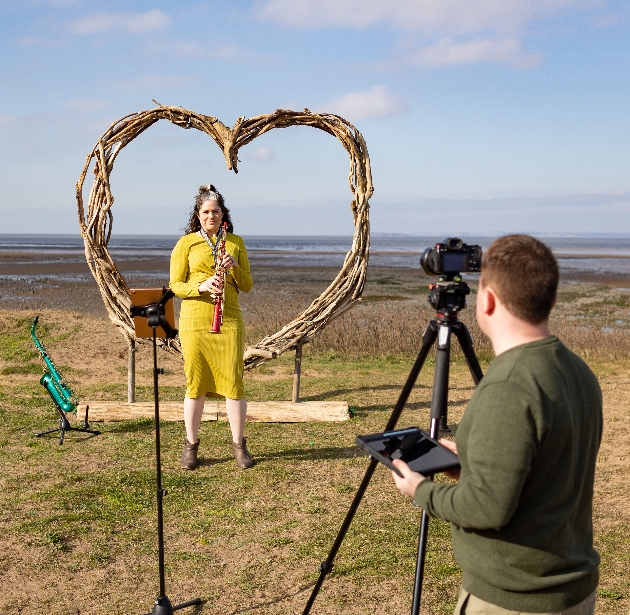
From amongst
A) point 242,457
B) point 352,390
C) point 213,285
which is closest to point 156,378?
point 213,285

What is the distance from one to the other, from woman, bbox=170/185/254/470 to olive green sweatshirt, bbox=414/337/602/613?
428 centimetres

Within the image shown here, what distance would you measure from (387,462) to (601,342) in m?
13.3

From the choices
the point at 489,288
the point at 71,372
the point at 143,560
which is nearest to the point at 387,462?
the point at 489,288

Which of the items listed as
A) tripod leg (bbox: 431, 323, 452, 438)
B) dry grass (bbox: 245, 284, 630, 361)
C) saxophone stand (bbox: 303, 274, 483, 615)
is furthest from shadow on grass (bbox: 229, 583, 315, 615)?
dry grass (bbox: 245, 284, 630, 361)

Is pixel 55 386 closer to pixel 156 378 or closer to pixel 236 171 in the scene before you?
pixel 236 171

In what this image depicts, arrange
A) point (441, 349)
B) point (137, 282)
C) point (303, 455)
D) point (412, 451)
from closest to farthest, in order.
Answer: point (412, 451) → point (441, 349) → point (303, 455) → point (137, 282)

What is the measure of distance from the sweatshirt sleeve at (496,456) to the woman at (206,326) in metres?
4.44

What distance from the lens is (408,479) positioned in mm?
2234

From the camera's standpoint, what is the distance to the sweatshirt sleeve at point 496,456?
75.8 inches

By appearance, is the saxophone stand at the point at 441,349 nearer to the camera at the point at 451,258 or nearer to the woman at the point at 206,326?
the camera at the point at 451,258

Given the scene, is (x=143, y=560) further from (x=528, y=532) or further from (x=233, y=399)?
(x=528, y=532)

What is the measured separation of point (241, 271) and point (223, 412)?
94.1 inches

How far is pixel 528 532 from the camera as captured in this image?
6.84 ft

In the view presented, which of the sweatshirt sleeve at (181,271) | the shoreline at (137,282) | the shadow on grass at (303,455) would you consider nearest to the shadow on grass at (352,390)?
the shadow on grass at (303,455)
